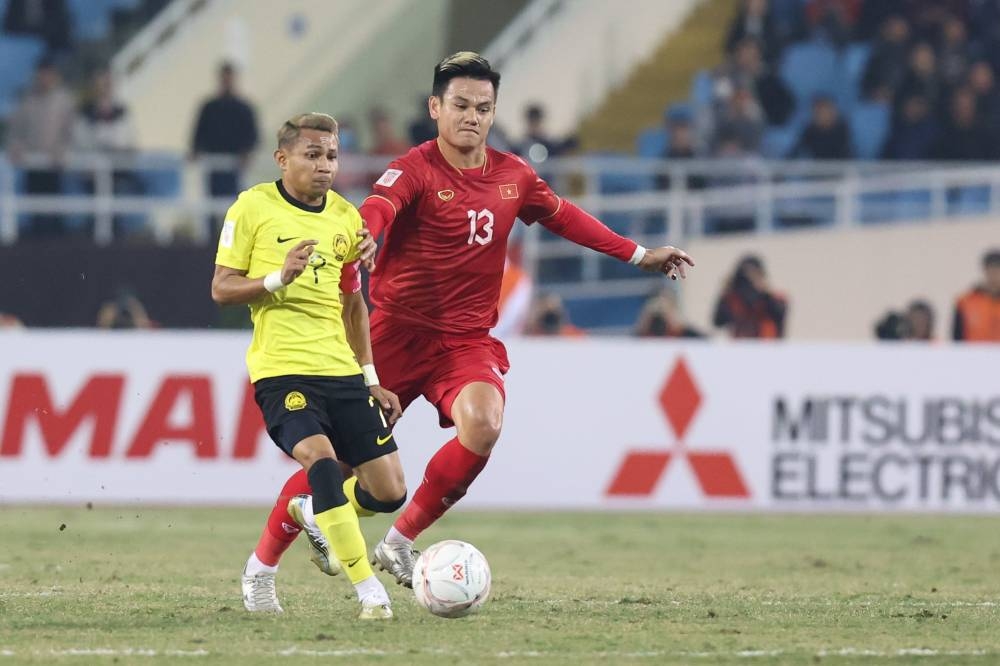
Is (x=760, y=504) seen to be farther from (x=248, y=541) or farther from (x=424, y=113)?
(x=424, y=113)

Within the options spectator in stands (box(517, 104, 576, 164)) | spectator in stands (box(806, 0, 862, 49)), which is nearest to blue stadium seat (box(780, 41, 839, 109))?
spectator in stands (box(806, 0, 862, 49))

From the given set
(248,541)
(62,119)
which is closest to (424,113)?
(62,119)

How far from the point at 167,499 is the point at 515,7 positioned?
11.0 meters

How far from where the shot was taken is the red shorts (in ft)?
28.5

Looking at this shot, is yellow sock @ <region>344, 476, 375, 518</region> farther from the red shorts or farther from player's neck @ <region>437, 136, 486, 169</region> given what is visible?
player's neck @ <region>437, 136, 486, 169</region>

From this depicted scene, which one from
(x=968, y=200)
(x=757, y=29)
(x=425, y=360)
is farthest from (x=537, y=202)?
(x=757, y=29)

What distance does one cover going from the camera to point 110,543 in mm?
11750

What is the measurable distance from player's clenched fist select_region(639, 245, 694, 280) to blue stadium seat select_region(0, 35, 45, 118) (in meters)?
14.6

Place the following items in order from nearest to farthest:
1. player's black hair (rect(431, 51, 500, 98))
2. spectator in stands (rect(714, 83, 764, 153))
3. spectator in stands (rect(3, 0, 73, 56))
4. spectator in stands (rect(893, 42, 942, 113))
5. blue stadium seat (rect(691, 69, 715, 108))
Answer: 1. player's black hair (rect(431, 51, 500, 98))
2. spectator in stands (rect(714, 83, 764, 153))
3. spectator in stands (rect(893, 42, 942, 113))
4. blue stadium seat (rect(691, 69, 715, 108))
5. spectator in stands (rect(3, 0, 73, 56))

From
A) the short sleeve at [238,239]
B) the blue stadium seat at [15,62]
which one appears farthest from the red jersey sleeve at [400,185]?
the blue stadium seat at [15,62]

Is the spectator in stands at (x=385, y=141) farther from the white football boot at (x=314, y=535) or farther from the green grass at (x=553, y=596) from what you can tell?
the white football boot at (x=314, y=535)

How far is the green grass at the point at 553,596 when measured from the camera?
677 cm

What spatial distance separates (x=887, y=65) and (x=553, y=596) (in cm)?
1323

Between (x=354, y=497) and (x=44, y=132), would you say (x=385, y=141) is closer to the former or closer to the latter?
(x=44, y=132)
